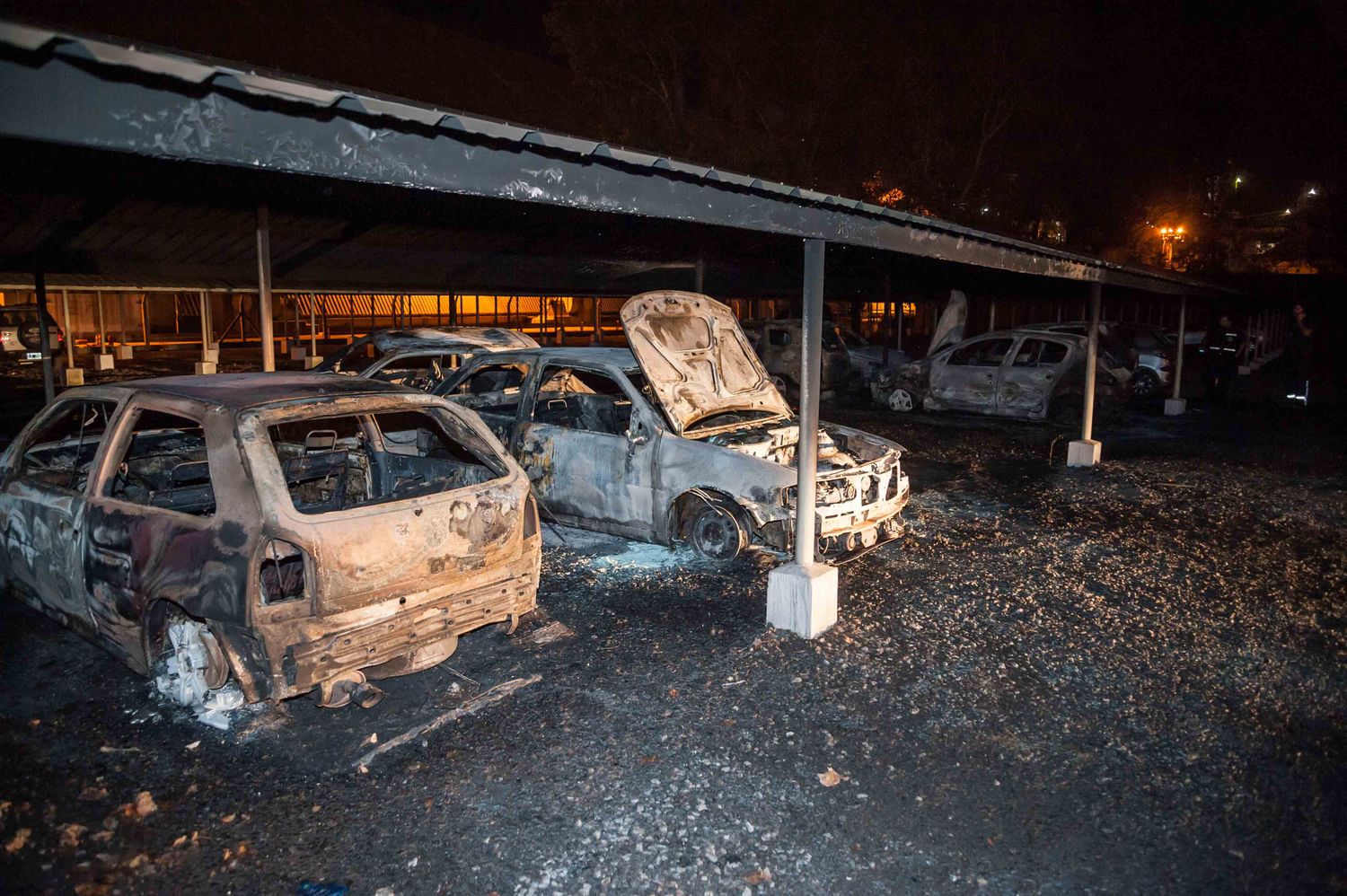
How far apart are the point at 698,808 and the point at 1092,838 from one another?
150cm

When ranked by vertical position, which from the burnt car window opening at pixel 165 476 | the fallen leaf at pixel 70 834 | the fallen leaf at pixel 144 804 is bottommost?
the fallen leaf at pixel 70 834

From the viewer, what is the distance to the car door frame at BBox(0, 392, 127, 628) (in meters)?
4.35

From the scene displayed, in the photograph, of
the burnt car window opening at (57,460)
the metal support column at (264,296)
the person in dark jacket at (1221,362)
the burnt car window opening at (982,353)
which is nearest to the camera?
the burnt car window opening at (57,460)

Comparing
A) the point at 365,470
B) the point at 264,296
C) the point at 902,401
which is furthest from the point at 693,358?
the point at 902,401

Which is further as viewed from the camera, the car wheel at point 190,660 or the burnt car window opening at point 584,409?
the burnt car window opening at point 584,409

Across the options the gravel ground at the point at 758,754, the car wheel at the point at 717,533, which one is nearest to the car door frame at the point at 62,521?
the gravel ground at the point at 758,754

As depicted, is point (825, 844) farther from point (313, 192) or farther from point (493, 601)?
point (313, 192)

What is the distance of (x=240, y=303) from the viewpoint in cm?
3058

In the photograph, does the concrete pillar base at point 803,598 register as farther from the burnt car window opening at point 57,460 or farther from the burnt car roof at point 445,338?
the burnt car roof at point 445,338

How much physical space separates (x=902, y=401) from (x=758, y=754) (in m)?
12.2

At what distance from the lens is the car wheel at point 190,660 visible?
4.03 metres

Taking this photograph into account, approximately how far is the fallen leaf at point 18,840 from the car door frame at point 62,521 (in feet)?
4.23

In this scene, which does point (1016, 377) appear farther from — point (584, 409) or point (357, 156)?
point (357, 156)

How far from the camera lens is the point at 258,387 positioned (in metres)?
4.52
